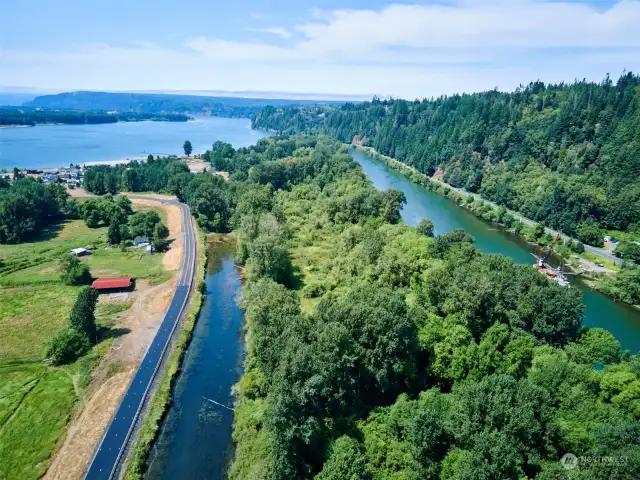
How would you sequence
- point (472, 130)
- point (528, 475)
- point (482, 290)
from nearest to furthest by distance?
point (528, 475) < point (482, 290) < point (472, 130)

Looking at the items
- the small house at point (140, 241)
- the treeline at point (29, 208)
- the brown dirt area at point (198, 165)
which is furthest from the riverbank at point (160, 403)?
the brown dirt area at point (198, 165)

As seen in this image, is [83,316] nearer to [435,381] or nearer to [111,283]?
[111,283]

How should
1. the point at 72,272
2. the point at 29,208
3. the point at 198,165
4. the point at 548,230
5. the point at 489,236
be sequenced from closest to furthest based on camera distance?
1. the point at 72,272
2. the point at 29,208
3. the point at 548,230
4. the point at 489,236
5. the point at 198,165

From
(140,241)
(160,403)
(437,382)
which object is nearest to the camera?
(437,382)

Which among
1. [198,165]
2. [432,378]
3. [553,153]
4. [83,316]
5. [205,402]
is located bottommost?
[205,402]

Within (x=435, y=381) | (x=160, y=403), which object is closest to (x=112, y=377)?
(x=160, y=403)

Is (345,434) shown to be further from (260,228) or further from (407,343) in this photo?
(260,228)

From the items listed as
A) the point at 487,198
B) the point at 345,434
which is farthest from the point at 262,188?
the point at 345,434
